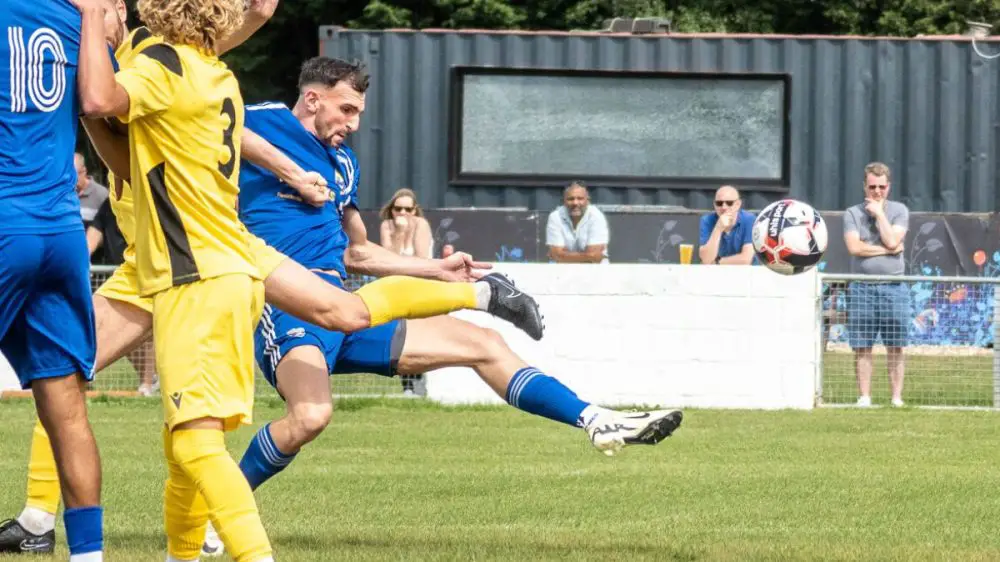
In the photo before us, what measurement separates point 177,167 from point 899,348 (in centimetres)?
932

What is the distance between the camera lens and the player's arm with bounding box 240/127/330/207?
710cm

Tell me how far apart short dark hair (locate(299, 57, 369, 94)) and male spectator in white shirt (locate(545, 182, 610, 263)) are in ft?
28.6

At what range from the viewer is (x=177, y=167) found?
5699mm

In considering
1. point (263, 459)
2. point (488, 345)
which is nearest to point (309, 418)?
point (263, 459)

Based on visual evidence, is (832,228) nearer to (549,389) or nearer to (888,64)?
(888,64)

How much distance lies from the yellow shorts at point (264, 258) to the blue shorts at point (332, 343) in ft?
1.97

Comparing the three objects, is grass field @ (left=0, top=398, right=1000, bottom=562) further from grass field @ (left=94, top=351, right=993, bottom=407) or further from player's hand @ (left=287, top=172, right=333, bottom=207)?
player's hand @ (left=287, top=172, right=333, bottom=207)

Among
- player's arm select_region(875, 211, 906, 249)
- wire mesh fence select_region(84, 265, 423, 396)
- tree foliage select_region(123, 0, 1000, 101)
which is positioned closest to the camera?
wire mesh fence select_region(84, 265, 423, 396)

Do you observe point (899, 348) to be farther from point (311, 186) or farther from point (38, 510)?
point (38, 510)

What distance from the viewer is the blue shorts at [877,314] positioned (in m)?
13.9

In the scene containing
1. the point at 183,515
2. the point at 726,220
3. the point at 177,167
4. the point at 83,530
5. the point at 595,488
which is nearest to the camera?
the point at 177,167

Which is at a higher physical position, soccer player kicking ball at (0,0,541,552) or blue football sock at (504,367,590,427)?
soccer player kicking ball at (0,0,541,552)

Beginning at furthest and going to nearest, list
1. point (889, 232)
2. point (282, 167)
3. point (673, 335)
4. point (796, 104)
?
point (796, 104) < point (889, 232) < point (673, 335) < point (282, 167)

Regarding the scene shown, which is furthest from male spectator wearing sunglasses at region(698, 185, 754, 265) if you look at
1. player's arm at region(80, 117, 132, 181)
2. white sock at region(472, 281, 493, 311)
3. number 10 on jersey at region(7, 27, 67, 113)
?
number 10 on jersey at region(7, 27, 67, 113)
